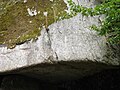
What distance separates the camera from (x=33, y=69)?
7.59 feet

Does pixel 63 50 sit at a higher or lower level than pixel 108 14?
lower

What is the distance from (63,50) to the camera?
217 centimetres

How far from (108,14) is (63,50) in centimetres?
45

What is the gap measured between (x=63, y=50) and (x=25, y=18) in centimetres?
50

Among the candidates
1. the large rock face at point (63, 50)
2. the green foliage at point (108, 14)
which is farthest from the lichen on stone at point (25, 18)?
the green foliage at point (108, 14)

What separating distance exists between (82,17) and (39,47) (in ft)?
1.51

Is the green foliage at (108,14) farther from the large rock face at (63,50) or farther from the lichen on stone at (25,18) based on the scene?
the lichen on stone at (25,18)

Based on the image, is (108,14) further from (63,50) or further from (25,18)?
(25,18)

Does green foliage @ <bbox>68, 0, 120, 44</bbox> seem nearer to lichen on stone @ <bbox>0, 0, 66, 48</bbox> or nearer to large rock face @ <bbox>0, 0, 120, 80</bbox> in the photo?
large rock face @ <bbox>0, 0, 120, 80</bbox>

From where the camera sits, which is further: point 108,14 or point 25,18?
point 25,18

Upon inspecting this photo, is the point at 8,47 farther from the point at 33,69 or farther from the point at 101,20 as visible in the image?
the point at 101,20

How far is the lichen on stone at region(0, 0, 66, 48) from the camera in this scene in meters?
2.33

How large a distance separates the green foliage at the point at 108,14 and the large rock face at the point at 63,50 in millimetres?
101

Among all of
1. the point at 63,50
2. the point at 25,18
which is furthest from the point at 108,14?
the point at 25,18
